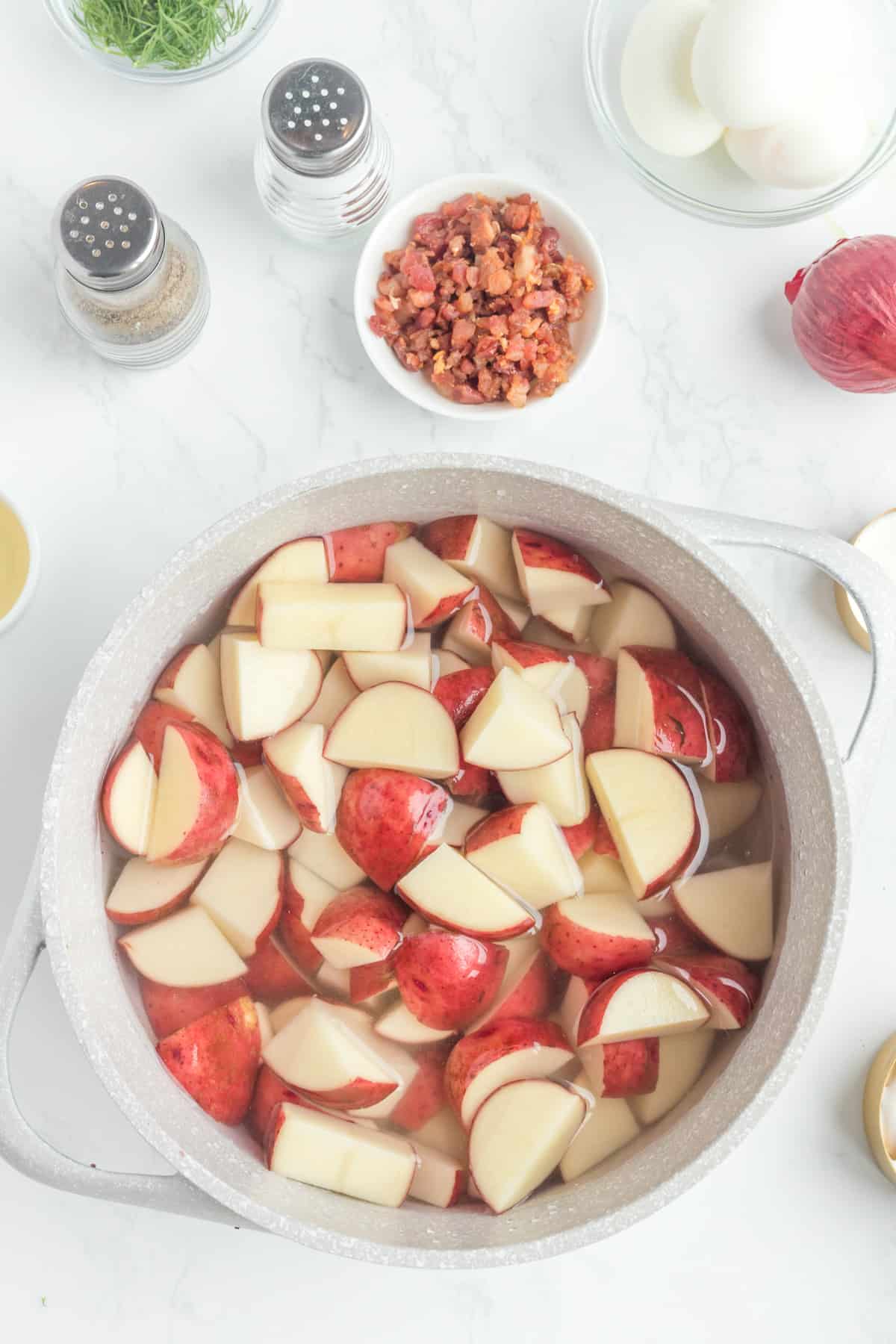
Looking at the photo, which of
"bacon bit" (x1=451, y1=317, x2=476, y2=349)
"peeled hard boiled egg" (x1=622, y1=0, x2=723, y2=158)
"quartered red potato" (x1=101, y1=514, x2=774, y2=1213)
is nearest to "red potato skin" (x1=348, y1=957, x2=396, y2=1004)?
"quartered red potato" (x1=101, y1=514, x2=774, y2=1213)

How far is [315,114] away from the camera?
1.03m

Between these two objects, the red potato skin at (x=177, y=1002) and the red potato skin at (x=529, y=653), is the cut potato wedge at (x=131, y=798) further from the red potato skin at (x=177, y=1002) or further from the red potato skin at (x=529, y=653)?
the red potato skin at (x=529, y=653)

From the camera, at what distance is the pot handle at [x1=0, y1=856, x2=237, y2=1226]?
87 cm

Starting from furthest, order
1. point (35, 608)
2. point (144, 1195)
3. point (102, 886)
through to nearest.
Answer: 1. point (35, 608)
2. point (102, 886)
3. point (144, 1195)

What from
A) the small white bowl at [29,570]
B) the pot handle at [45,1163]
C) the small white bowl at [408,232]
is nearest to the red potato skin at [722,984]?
the pot handle at [45,1163]

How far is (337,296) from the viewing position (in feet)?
3.86

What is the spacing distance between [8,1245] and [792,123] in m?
1.35

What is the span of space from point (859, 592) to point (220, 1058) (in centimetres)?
66

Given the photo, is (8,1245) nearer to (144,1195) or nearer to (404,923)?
(144,1195)

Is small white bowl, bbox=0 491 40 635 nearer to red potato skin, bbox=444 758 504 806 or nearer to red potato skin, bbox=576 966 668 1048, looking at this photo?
red potato skin, bbox=444 758 504 806

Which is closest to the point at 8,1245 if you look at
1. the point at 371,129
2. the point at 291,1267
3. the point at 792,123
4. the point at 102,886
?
the point at 291,1267

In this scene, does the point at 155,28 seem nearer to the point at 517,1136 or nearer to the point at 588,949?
the point at 588,949

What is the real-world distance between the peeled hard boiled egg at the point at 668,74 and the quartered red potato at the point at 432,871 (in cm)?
44

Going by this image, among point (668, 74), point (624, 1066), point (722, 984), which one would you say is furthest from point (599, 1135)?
point (668, 74)
